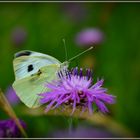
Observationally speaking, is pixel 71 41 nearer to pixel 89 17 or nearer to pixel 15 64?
pixel 89 17

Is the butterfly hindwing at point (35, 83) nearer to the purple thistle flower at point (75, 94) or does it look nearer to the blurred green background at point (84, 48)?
the purple thistle flower at point (75, 94)

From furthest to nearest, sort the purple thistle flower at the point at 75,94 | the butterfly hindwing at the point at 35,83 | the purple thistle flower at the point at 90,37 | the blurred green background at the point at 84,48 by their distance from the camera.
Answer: the purple thistle flower at the point at 90,37
the blurred green background at the point at 84,48
the butterfly hindwing at the point at 35,83
the purple thistle flower at the point at 75,94

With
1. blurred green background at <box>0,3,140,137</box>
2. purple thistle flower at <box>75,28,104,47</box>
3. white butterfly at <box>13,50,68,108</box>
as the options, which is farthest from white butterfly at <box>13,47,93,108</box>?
purple thistle flower at <box>75,28,104,47</box>

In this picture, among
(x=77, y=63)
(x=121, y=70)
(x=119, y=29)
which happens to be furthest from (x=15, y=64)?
(x=119, y=29)

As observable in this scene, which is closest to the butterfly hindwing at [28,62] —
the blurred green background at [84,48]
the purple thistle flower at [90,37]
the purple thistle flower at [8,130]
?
the purple thistle flower at [8,130]

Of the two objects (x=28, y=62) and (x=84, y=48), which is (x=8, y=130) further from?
(x=84, y=48)

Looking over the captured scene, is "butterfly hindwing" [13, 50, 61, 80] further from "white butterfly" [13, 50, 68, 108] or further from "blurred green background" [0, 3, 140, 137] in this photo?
"blurred green background" [0, 3, 140, 137]

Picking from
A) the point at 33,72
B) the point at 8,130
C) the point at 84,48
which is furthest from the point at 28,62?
the point at 84,48
